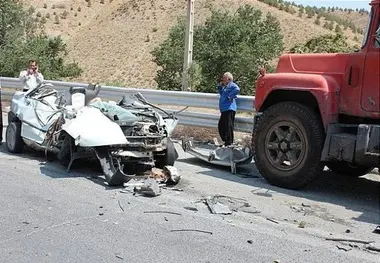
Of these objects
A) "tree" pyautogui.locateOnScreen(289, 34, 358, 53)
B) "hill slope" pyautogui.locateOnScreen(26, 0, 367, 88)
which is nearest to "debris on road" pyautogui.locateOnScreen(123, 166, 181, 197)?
"tree" pyautogui.locateOnScreen(289, 34, 358, 53)

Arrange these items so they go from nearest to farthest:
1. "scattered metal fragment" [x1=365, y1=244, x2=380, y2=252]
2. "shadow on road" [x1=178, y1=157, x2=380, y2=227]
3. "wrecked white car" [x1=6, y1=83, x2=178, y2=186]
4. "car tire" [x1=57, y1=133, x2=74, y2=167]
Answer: "scattered metal fragment" [x1=365, y1=244, x2=380, y2=252], "shadow on road" [x1=178, y1=157, x2=380, y2=227], "wrecked white car" [x1=6, y1=83, x2=178, y2=186], "car tire" [x1=57, y1=133, x2=74, y2=167]

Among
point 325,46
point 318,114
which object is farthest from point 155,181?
point 325,46

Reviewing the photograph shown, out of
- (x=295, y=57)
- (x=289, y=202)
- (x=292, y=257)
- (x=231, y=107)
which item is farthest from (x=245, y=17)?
(x=292, y=257)

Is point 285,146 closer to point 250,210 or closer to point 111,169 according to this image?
point 250,210

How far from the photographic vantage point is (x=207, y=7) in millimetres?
45344

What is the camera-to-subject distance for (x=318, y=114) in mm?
6875

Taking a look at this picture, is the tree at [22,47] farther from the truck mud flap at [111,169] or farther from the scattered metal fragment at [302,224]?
the scattered metal fragment at [302,224]

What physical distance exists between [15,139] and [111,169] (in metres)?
2.70

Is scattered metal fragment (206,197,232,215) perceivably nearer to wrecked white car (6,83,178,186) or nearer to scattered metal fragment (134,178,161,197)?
scattered metal fragment (134,178,161,197)

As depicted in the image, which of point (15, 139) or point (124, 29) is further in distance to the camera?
point (124, 29)

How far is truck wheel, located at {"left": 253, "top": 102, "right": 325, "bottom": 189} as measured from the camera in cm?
674

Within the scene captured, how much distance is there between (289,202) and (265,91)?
70.9 inches

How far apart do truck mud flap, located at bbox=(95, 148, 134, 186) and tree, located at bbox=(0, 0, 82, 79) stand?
57.2ft

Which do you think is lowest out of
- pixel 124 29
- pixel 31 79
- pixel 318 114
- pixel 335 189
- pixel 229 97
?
pixel 335 189
